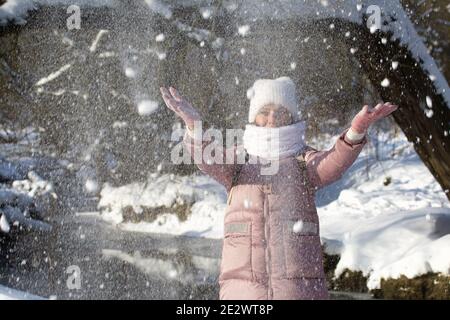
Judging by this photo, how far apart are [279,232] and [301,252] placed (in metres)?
0.14

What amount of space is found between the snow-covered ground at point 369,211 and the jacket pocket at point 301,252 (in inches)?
106

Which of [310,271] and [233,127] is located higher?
[233,127]

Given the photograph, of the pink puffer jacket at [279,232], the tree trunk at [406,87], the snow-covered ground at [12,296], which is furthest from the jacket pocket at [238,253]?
the tree trunk at [406,87]

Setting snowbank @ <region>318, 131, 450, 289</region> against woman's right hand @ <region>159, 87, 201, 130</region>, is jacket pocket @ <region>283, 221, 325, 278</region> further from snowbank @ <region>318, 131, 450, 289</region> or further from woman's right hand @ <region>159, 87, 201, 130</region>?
snowbank @ <region>318, 131, 450, 289</region>

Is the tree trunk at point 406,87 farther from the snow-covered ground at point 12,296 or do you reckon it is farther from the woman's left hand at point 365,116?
the snow-covered ground at point 12,296

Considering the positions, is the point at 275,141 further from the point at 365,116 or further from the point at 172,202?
the point at 172,202

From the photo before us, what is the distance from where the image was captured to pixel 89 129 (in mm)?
12383

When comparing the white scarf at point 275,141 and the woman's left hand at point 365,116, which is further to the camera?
the white scarf at point 275,141

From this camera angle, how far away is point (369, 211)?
961 centimetres

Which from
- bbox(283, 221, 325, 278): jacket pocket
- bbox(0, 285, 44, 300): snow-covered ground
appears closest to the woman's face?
bbox(283, 221, 325, 278): jacket pocket

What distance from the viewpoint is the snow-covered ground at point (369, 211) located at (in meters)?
5.45

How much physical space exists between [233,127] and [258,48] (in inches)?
99.7
